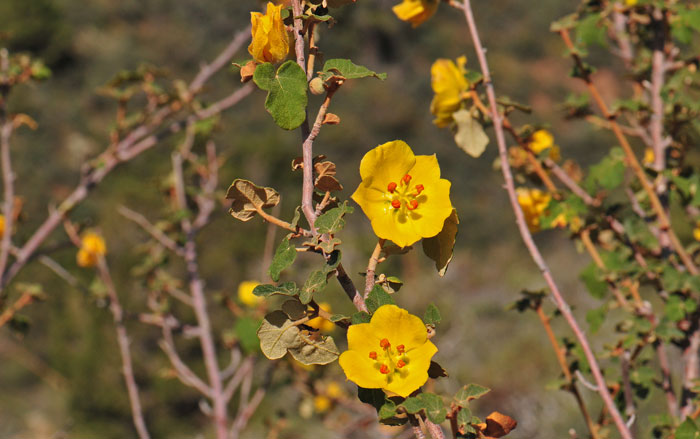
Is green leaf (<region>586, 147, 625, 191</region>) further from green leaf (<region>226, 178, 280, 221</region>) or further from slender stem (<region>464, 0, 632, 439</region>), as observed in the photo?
green leaf (<region>226, 178, 280, 221</region>)

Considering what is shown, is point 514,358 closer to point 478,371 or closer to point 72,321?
point 478,371

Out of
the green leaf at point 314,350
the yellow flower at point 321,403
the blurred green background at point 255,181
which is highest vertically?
the green leaf at point 314,350

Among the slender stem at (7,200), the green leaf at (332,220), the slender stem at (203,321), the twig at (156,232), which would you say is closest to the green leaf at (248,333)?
the slender stem at (203,321)

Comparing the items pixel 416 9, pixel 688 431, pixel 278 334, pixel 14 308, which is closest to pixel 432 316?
pixel 278 334

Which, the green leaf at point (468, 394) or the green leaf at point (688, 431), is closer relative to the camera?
the green leaf at point (468, 394)

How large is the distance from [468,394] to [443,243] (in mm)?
172

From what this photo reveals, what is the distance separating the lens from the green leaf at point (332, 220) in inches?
26.0

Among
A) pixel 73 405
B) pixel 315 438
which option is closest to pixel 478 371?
pixel 315 438

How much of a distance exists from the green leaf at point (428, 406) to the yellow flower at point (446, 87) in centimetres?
61

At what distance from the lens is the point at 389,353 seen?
2.34 feet

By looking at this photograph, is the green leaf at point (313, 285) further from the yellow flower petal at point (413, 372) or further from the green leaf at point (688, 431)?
the green leaf at point (688, 431)

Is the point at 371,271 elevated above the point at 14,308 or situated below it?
above

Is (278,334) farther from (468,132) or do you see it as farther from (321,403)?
(321,403)

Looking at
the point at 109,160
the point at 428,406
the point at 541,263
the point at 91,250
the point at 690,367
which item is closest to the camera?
the point at 428,406
